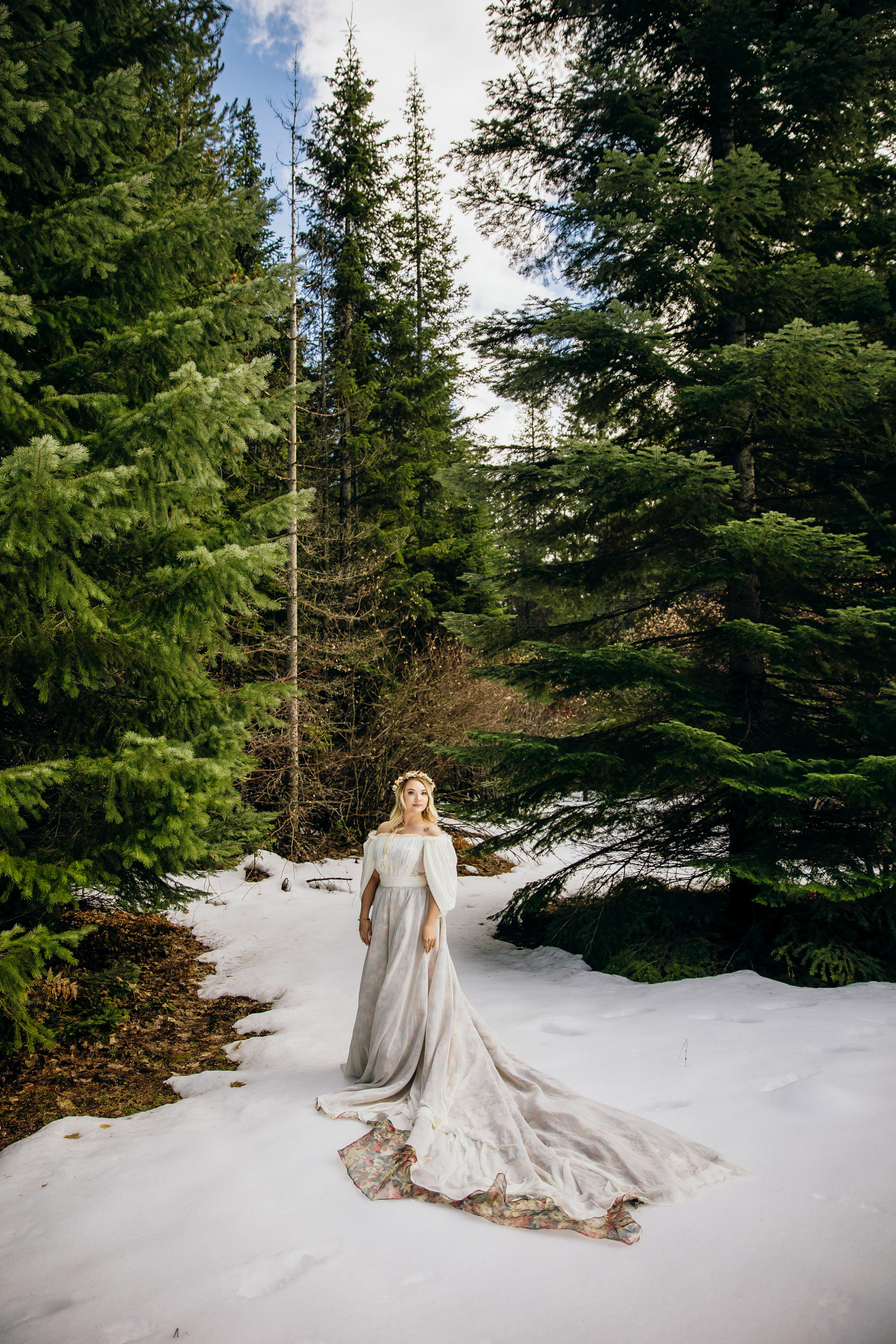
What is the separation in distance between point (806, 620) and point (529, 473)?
2.79 m

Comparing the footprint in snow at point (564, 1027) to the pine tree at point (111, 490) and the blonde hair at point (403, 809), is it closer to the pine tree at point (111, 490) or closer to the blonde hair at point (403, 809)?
the blonde hair at point (403, 809)

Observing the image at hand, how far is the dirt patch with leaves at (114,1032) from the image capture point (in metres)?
4.43

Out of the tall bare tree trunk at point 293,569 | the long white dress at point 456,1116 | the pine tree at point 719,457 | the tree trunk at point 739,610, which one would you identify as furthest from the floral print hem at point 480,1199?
the tall bare tree trunk at point 293,569

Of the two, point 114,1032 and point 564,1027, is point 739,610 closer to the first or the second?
point 564,1027

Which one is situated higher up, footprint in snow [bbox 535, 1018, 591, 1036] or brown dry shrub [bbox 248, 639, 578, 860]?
brown dry shrub [bbox 248, 639, 578, 860]

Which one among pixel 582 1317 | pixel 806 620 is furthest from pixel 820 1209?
pixel 806 620

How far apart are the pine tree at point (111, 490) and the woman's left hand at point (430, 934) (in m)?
1.48

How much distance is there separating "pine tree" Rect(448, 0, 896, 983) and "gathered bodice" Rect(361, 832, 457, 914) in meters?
1.92

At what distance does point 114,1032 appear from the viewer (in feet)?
18.2

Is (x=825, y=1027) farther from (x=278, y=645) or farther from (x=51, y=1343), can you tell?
(x=278, y=645)

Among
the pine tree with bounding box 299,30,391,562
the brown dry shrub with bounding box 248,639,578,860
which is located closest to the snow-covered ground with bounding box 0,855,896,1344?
the brown dry shrub with bounding box 248,639,578,860

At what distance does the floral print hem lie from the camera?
2.89 meters

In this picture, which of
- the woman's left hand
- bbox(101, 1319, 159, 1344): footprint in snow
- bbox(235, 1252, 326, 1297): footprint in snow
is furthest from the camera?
the woman's left hand

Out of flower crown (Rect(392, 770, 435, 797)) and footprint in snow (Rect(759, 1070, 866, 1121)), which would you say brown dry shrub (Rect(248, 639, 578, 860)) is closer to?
flower crown (Rect(392, 770, 435, 797))
